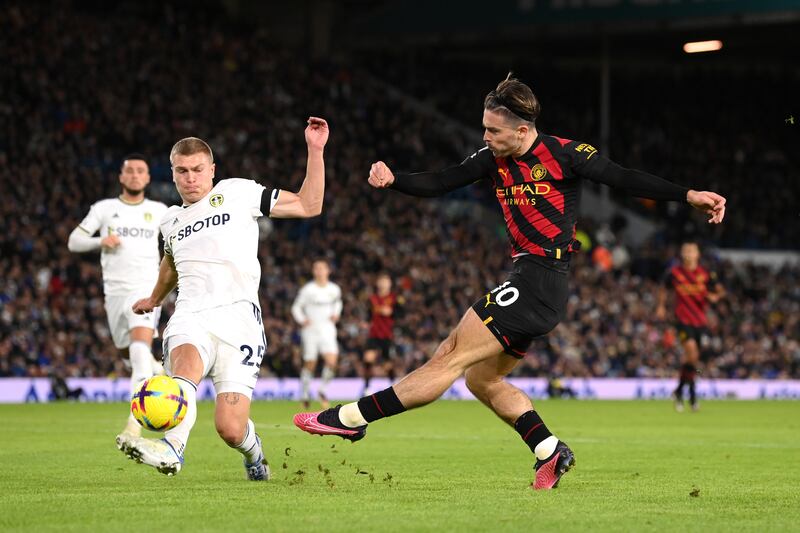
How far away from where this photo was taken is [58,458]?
10.5 meters

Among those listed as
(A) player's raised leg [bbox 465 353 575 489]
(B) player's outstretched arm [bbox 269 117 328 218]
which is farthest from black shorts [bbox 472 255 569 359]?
(B) player's outstretched arm [bbox 269 117 328 218]

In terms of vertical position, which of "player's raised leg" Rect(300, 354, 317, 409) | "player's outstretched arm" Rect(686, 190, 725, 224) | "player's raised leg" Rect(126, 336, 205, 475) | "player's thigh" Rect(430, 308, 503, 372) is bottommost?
"player's raised leg" Rect(300, 354, 317, 409)

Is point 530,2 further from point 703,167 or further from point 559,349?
point 559,349

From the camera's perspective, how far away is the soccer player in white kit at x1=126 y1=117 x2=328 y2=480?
7.91 m

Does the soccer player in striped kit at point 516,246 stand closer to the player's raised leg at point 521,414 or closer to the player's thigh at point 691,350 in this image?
the player's raised leg at point 521,414

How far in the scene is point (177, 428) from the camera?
7645mm

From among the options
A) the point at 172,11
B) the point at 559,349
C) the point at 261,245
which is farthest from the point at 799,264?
the point at 172,11

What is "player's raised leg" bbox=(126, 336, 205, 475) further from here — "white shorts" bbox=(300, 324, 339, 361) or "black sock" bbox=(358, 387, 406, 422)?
"white shorts" bbox=(300, 324, 339, 361)

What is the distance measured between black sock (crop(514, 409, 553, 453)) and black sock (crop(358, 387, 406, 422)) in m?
0.94

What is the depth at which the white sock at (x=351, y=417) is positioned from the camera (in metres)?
7.70

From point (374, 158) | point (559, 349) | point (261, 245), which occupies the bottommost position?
point (559, 349)

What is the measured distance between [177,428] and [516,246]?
7.67 feet

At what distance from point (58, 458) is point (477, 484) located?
12.5ft

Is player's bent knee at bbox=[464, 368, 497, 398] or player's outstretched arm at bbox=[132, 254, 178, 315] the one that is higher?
player's outstretched arm at bbox=[132, 254, 178, 315]
